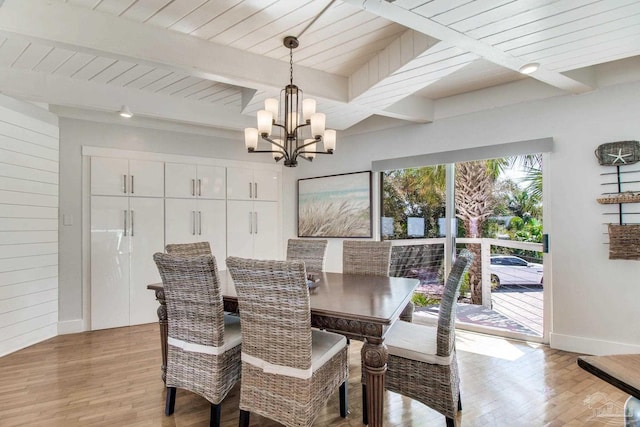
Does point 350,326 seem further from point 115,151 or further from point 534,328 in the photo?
point 115,151

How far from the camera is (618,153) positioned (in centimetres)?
292

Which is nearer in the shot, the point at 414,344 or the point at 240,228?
the point at 414,344

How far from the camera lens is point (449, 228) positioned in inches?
156

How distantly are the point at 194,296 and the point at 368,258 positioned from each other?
1.67m

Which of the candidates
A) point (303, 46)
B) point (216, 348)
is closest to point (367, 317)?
point (216, 348)

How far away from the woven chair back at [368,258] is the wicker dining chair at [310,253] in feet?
0.77

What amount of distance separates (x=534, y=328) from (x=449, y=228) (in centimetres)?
129

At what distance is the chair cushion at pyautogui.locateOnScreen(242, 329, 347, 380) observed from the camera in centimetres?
170

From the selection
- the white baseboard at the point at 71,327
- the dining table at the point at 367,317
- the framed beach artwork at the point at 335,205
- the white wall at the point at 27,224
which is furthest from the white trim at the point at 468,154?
the white baseboard at the point at 71,327

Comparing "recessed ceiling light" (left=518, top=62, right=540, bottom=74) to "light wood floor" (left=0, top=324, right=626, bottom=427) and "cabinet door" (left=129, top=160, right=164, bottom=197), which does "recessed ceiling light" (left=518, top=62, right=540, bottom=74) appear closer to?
"light wood floor" (left=0, top=324, right=626, bottom=427)

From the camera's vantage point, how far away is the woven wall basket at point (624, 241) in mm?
2822

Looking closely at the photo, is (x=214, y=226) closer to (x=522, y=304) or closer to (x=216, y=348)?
(x=216, y=348)

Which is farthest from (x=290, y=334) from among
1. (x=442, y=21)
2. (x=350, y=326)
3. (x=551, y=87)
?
(x=551, y=87)

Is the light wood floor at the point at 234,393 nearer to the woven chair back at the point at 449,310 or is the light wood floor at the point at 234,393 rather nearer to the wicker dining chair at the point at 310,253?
the woven chair back at the point at 449,310
